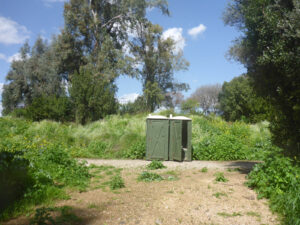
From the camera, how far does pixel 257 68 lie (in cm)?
603

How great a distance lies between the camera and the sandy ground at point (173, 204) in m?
3.63

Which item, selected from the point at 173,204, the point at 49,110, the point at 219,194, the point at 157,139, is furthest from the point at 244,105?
the point at 173,204

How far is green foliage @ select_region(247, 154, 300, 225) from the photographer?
11.8 feet

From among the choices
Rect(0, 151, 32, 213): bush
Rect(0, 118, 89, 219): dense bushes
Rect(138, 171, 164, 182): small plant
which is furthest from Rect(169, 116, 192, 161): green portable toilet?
Rect(0, 151, 32, 213): bush

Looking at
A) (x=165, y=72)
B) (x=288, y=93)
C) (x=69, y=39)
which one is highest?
(x=69, y=39)

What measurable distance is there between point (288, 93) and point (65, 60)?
966 inches

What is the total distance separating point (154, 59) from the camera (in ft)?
92.3

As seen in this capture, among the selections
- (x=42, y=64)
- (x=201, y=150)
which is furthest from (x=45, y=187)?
(x=42, y=64)

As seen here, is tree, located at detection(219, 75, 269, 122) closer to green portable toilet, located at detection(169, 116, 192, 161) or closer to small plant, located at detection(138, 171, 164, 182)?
green portable toilet, located at detection(169, 116, 192, 161)

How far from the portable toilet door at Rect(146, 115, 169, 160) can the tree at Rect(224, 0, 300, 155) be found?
147 inches

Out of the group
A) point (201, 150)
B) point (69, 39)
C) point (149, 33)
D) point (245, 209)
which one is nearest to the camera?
point (245, 209)

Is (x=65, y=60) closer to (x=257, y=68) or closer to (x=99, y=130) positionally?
(x=99, y=130)

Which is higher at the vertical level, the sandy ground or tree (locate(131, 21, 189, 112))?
tree (locate(131, 21, 189, 112))

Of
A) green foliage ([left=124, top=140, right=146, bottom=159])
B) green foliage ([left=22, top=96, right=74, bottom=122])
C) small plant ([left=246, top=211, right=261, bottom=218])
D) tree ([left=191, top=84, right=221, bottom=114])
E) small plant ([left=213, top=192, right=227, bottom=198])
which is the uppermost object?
tree ([left=191, top=84, right=221, bottom=114])
